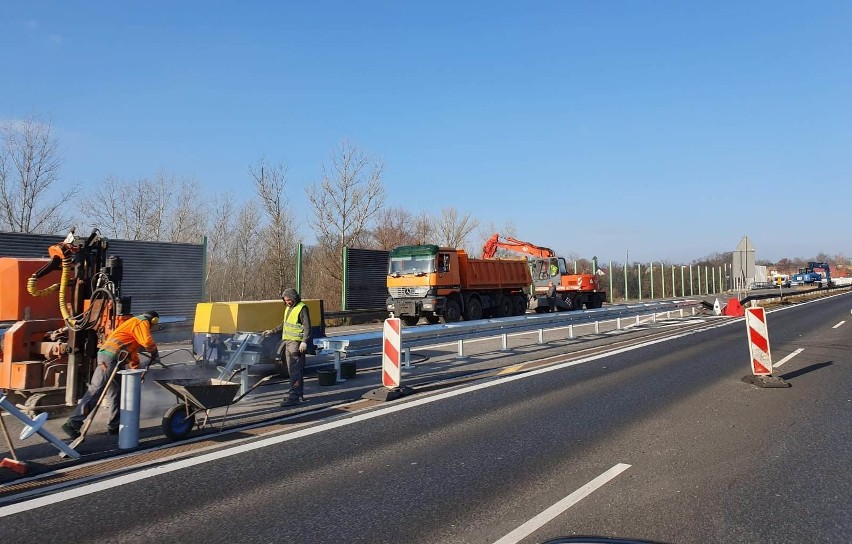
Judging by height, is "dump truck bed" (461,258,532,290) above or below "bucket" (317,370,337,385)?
above

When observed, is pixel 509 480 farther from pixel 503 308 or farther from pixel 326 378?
pixel 503 308

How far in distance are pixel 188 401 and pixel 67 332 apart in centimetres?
268

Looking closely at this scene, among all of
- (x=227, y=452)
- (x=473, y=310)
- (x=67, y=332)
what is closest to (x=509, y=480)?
(x=227, y=452)

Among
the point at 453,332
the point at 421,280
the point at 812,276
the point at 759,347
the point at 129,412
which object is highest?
the point at 812,276

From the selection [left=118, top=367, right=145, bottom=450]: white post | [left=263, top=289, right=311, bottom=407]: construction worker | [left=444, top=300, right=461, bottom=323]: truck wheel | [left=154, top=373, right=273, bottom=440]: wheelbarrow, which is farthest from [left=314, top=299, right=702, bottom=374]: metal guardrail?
[left=444, top=300, right=461, bottom=323]: truck wheel

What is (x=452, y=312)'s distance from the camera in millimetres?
22047

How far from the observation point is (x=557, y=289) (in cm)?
3047

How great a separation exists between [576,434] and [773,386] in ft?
15.4

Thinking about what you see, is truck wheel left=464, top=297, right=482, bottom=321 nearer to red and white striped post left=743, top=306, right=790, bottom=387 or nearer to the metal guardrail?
the metal guardrail

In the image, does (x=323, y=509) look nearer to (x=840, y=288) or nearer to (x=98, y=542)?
(x=98, y=542)

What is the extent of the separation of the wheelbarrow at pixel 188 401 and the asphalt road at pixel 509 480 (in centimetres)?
81

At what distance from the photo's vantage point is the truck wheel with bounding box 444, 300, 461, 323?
21.7m

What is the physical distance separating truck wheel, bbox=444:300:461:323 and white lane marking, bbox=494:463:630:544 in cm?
1622

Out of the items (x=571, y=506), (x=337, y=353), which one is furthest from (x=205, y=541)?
(x=337, y=353)
